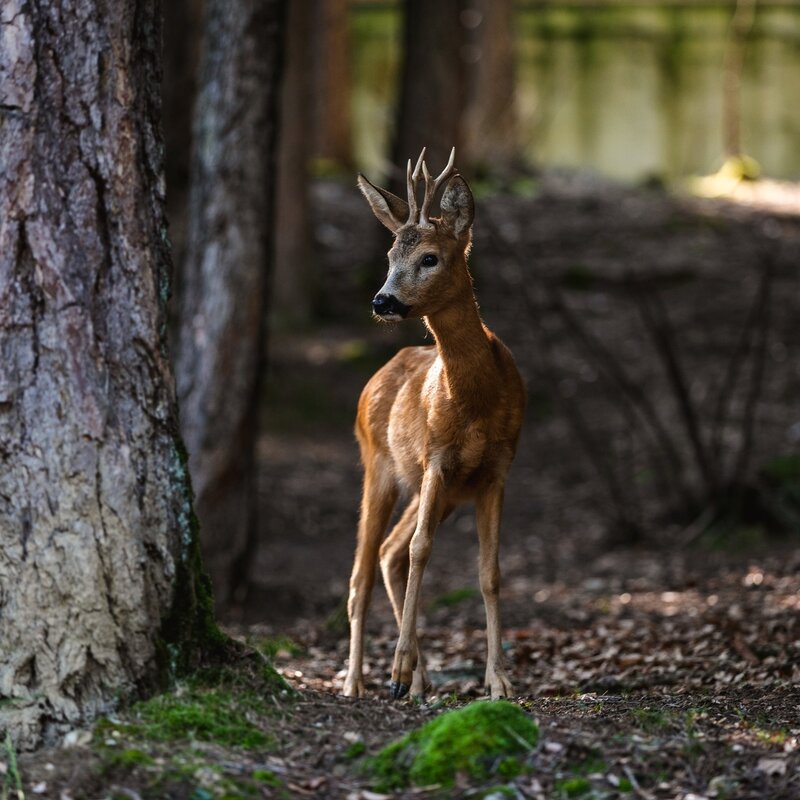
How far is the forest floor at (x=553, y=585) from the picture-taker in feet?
14.4

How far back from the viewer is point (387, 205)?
19.3 ft

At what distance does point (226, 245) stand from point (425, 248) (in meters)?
3.56

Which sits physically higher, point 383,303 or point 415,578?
point 383,303

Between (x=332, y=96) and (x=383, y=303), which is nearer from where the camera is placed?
(x=383, y=303)

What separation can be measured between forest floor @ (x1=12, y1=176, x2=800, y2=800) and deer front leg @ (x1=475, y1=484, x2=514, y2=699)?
303 millimetres

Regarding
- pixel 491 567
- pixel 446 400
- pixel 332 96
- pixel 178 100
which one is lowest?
pixel 491 567

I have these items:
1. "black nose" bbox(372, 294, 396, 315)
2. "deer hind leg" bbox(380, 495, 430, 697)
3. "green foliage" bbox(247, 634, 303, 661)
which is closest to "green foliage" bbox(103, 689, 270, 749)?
"black nose" bbox(372, 294, 396, 315)

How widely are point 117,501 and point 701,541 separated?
6394 millimetres

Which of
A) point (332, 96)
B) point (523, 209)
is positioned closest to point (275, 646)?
point (523, 209)

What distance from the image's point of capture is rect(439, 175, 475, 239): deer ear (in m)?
5.73

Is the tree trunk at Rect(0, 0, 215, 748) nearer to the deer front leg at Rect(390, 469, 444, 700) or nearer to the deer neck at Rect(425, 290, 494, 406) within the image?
the deer front leg at Rect(390, 469, 444, 700)

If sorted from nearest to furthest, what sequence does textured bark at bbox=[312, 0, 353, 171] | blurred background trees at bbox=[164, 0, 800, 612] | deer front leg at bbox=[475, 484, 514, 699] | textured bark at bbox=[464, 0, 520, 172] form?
1. deer front leg at bbox=[475, 484, 514, 699]
2. blurred background trees at bbox=[164, 0, 800, 612]
3. textured bark at bbox=[464, 0, 520, 172]
4. textured bark at bbox=[312, 0, 353, 171]

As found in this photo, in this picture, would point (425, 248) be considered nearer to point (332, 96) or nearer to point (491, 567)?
point (491, 567)

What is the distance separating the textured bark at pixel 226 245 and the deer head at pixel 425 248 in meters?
3.32
